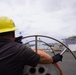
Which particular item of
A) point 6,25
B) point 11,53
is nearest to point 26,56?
point 11,53

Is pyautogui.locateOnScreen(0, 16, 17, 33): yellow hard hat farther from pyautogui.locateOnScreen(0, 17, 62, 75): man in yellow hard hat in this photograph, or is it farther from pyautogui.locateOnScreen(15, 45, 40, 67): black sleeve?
pyautogui.locateOnScreen(15, 45, 40, 67): black sleeve

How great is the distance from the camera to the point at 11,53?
3084mm

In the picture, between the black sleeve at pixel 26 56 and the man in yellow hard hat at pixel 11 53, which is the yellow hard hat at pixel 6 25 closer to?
the man in yellow hard hat at pixel 11 53

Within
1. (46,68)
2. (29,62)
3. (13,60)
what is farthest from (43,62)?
(13,60)

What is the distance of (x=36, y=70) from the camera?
3.81 m

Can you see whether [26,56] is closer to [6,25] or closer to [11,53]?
[11,53]

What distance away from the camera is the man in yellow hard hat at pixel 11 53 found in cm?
305

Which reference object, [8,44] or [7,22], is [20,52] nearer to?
[8,44]

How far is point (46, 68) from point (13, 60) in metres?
0.86

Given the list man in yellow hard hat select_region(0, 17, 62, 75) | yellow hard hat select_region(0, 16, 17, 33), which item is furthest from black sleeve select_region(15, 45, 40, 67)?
yellow hard hat select_region(0, 16, 17, 33)

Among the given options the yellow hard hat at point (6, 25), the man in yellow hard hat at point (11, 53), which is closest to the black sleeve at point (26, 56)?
the man in yellow hard hat at point (11, 53)

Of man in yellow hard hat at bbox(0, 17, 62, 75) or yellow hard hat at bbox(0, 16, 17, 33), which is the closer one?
man in yellow hard hat at bbox(0, 17, 62, 75)

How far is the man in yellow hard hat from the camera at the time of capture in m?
3.05

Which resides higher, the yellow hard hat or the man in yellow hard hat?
the yellow hard hat
